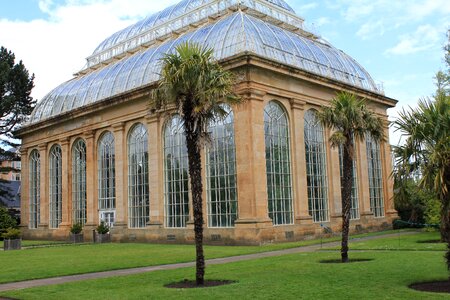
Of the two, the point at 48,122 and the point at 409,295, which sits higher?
the point at 48,122

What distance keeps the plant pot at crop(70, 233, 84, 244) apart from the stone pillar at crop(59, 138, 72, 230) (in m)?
4.50

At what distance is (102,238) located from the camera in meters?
40.8

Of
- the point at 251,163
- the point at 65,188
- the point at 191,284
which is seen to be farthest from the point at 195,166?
the point at 65,188

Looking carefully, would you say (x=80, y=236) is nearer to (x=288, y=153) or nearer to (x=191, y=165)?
(x=288, y=153)

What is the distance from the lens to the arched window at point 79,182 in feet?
152

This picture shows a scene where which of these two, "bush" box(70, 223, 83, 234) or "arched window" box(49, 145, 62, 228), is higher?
"arched window" box(49, 145, 62, 228)

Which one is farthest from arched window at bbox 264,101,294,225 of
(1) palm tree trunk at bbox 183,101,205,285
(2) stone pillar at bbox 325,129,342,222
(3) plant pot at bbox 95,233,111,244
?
(1) palm tree trunk at bbox 183,101,205,285

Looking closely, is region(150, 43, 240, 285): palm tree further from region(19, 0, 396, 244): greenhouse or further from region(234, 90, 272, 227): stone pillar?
region(234, 90, 272, 227): stone pillar

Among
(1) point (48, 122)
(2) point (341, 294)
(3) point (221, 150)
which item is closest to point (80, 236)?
(1) point (48, 122)

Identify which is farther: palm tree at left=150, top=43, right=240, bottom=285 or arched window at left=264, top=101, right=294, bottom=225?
arched window at left=264, top=101, right=294, bottom=225

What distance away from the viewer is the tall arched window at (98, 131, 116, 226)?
43.1 meters

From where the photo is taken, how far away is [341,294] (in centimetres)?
1262

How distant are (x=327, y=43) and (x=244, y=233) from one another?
76.8ft

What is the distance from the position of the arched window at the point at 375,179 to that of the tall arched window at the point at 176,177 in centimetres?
1691
